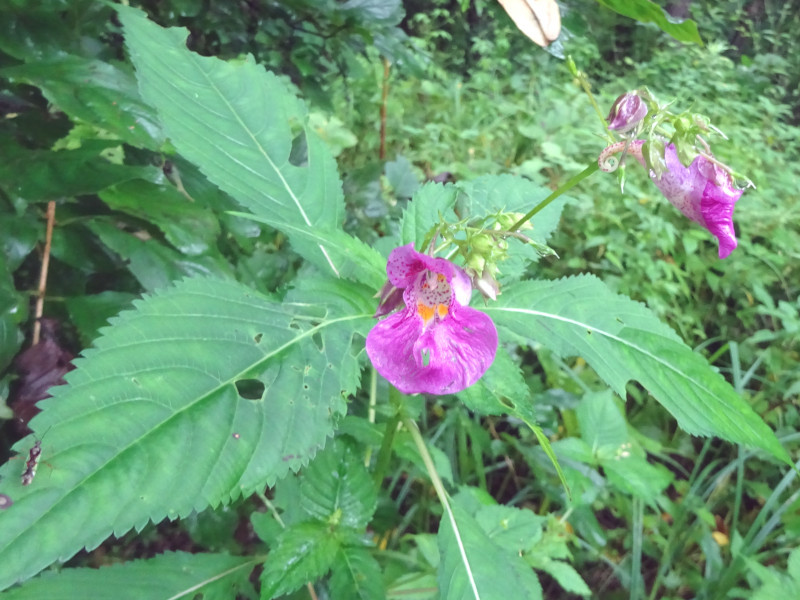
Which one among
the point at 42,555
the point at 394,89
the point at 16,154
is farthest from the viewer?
the point at 394,89

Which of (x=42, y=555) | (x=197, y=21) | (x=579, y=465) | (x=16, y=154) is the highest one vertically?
(x=197, y=21)

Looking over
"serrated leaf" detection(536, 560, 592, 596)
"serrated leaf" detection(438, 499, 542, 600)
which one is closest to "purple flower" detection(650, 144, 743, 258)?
"serrated leaf" detection(438, 499, 542, 600)

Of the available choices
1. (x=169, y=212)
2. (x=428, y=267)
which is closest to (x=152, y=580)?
(x=169, y=212)

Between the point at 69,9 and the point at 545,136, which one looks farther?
the point at 545,136

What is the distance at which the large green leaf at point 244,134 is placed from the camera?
978mm

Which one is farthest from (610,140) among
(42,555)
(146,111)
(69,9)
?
(69,9)

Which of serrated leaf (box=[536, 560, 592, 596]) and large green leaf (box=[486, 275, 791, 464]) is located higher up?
large green leaf (box=[486, 275, 791, 464])

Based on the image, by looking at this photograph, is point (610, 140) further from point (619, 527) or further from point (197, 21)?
point (619, 527)

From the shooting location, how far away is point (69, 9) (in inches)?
46.4

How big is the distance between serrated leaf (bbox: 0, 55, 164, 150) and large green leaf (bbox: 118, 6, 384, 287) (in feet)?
0.30

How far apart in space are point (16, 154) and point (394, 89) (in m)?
3.31

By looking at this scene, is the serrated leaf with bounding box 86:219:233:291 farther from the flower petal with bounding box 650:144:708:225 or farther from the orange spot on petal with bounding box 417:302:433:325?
the flower petal with bounding box 650:144:708:225

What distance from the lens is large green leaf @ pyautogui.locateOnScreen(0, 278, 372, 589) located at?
61 cm

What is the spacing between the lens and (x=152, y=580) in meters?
1.09
